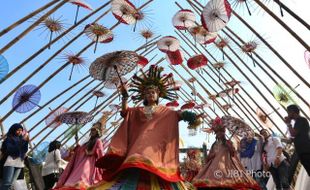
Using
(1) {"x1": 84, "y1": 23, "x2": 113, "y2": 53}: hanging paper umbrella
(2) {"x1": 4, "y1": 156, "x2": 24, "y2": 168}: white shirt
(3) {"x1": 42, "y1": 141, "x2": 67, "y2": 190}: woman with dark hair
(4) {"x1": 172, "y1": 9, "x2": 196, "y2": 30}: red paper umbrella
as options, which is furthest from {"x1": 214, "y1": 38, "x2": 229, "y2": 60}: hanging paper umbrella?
(2) {"x1": 4, "y1": 156, "x2": 24, "y2": 168}: white shirt

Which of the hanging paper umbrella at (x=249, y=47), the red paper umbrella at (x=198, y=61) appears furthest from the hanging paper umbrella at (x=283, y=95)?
the red paper umbrella at (x=198, y=61)

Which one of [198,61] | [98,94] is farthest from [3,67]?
[98,94]

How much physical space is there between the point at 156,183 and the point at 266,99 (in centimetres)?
1122

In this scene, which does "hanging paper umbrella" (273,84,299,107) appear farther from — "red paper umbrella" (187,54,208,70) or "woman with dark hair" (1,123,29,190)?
"woman with dark hair" (1,123,29,190)

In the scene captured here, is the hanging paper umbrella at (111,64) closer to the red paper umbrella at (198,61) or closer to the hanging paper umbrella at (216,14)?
the hanging paper umbrella at (216,14)

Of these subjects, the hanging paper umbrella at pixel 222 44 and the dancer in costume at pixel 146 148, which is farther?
the hanging paper umbrella at pixel 222 44

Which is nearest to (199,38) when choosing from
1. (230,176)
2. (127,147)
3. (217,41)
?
(217,41)

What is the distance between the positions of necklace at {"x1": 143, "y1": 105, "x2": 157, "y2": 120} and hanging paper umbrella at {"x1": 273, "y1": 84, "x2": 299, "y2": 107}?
8.21 metres

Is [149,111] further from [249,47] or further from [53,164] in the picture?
[249,47]

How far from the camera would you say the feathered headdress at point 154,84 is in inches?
207

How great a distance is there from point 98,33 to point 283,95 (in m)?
6.59

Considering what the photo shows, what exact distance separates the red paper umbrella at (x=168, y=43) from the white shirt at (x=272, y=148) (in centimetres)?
886

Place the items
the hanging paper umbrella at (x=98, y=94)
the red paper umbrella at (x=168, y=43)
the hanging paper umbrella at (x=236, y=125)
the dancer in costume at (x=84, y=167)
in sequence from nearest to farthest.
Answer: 1. the dancer in costume at (x=84, y=167)
2. the hanging paper umbrella at (x=236, y=125)
3. the red paper umbrella at (x=168, y=43)
4. the hanging paper umbrella at (x=98, y=94)

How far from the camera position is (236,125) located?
724 cm
